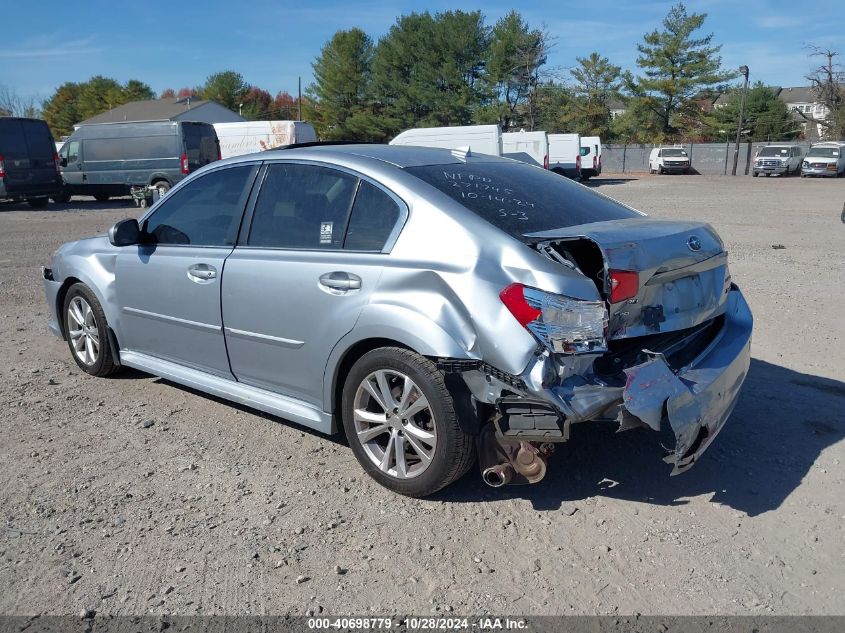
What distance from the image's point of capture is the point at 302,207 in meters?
4.10

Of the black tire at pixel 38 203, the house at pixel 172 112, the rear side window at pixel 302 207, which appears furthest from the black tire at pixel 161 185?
the house at pixel 172 112

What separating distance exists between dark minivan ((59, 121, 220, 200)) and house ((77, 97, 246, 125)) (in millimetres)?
36010

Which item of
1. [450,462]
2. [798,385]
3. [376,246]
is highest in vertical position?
[376,246]

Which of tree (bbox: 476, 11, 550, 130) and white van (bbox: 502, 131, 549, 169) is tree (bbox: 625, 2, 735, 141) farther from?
white van (bbox: 502, 131, 549, 169)

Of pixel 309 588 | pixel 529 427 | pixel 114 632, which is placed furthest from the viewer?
pixel 529 427

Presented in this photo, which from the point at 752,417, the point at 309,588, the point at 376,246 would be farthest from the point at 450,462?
the point at 752,417

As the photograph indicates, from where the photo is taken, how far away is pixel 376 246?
368cm

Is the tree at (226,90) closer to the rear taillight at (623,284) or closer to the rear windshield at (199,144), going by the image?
the rear windshield at (199,144)

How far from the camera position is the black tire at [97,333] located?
17.1ft

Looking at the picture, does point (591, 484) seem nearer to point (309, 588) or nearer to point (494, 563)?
point (494, 563)

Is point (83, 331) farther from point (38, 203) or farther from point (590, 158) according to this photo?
point (590, 158)

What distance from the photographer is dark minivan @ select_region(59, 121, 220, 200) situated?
22.1m

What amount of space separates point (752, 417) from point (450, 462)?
227 cm

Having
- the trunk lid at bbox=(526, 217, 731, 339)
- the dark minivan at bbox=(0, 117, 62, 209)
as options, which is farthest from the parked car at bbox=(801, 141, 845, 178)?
the trunk lid at bbox=(526, 217, 731, 339)
